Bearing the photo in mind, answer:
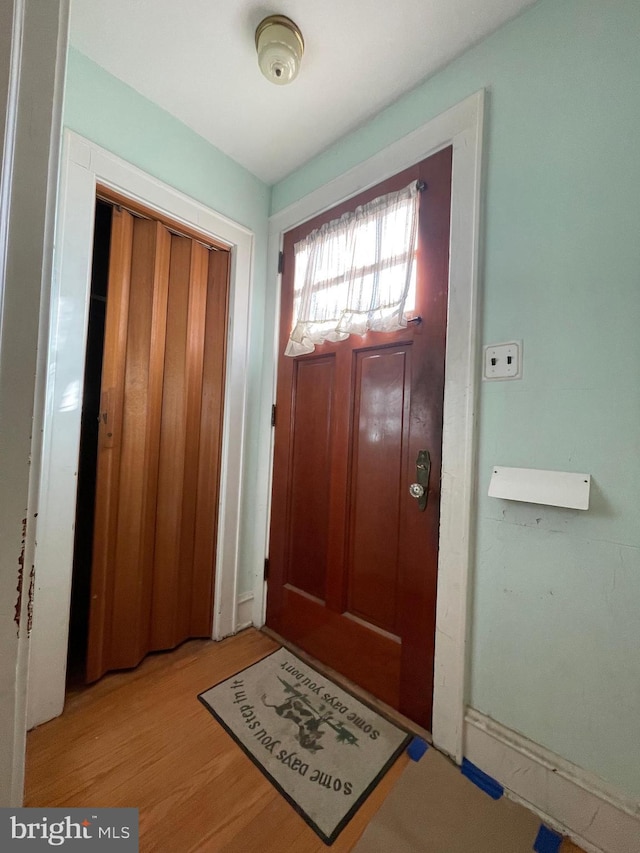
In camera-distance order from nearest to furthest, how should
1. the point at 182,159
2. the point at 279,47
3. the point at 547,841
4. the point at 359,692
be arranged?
the point at 547,841 < the point at 279,47 < the point at 359,692 < the point at 182,159

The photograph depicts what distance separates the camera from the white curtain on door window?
1.30 m

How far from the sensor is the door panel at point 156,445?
55.7 inches

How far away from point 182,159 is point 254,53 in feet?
1.74

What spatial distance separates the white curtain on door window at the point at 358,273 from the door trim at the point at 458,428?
181 millimetres

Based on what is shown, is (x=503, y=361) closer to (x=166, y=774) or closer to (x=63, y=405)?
(x=63, y=405)

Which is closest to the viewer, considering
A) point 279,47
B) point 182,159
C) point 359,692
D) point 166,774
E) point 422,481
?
point 166,774

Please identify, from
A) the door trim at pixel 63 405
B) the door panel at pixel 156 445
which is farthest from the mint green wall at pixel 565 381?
the door trim at pixel 63 405

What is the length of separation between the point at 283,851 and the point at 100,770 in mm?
619

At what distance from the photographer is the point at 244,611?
1.80 metres

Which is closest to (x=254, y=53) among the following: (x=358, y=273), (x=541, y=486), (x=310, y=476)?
(x=358, y=273)

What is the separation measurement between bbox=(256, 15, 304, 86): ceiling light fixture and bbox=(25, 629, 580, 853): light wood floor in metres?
2.39

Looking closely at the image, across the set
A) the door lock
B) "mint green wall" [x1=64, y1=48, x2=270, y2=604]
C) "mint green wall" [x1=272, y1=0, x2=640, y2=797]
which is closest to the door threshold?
"mint green wall" [x1=272, y1=0, x2=640, y2=797]

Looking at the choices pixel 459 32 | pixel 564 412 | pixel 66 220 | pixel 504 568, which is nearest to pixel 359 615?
pixel 504 568

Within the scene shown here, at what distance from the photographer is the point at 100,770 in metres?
1.03
